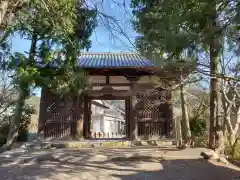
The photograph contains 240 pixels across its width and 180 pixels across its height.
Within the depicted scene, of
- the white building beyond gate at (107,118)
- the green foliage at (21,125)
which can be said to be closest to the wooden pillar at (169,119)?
the green foliage at (21,125)

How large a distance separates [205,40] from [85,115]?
8366mm

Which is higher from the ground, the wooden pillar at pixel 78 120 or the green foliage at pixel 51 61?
the green foliage at pixel 51 61

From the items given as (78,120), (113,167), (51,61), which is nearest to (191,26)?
(113,167)

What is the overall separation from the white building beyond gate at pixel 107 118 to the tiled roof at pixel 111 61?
948 cm

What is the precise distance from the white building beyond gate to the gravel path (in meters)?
15.1

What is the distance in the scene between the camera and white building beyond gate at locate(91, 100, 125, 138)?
76.9 ft

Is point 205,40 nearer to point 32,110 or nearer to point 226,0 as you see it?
point 226,0

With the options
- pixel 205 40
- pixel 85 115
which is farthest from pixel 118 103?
pixel 205 40

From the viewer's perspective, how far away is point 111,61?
38.0 feet

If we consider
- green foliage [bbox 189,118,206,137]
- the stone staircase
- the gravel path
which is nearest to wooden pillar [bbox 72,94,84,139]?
the stone staircase

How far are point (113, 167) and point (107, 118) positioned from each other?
19.5 metres

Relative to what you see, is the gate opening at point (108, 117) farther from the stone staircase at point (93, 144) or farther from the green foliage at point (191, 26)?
the green foliage at point (191, 26)

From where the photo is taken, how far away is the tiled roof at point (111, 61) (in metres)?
10.6

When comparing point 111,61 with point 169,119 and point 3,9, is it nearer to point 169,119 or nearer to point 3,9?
point 169,119
